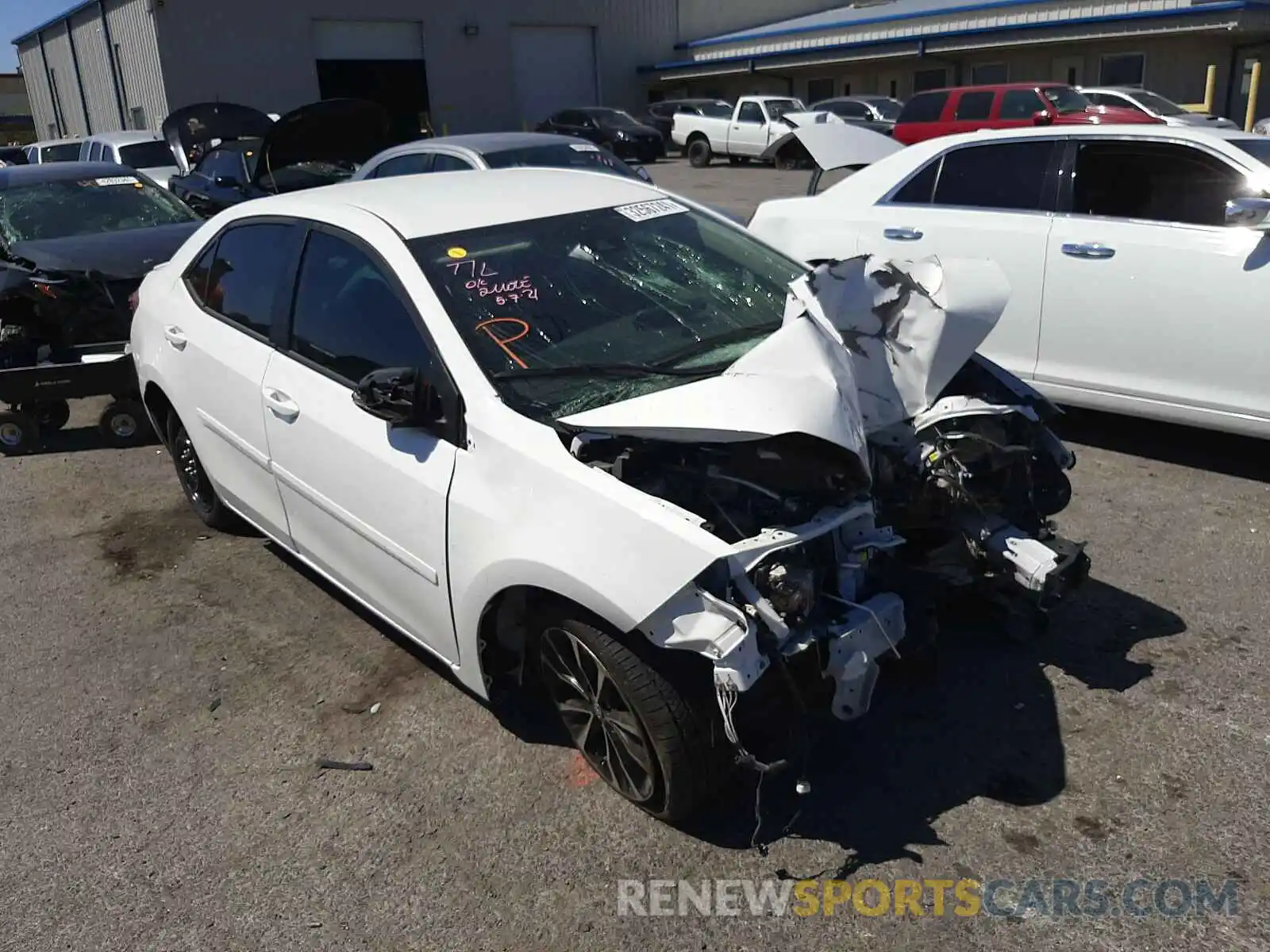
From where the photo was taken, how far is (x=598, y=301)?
12.2ft

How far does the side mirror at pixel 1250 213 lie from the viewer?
480cm


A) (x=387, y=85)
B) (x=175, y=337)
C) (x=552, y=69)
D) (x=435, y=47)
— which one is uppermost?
(x=435, y=47)

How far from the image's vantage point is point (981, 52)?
30281 millimetres

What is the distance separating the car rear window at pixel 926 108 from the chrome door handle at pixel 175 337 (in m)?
18.8

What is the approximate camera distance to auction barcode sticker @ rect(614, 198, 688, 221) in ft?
13.6

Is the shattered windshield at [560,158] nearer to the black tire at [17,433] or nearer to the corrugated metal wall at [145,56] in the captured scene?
the black tire at [17,433]

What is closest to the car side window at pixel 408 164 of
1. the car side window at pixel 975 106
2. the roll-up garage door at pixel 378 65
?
the car side window at pixel 975 106

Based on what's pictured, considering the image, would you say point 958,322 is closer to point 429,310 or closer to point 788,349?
point 788,349

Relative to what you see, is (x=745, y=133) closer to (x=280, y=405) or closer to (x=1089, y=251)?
(x=1089, y=251)

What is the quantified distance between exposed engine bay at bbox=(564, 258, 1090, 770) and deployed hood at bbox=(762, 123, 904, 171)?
106 inches

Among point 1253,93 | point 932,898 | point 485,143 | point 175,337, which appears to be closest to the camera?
point 932,898

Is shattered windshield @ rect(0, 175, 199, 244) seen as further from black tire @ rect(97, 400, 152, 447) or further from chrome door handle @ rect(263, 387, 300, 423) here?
chrome door handle @ rect(263, 387, 300, 423)

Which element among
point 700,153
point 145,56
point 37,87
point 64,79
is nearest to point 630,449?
point 700,153

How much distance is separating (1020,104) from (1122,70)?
10484 mm
